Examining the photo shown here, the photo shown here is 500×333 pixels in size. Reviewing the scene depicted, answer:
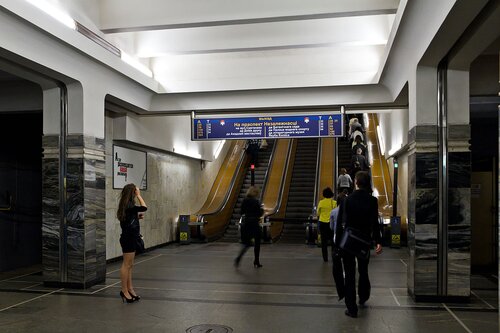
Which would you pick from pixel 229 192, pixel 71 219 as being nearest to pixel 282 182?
pixel 229 192

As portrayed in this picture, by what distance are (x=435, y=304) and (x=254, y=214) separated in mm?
3540

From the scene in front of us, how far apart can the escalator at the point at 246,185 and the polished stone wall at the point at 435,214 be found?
24.5ft

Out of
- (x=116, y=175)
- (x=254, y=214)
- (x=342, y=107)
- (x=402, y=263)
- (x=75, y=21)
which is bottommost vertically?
(x=402, y=263)

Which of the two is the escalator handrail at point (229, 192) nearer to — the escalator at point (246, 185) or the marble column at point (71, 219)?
the escalator at point (246, 185)

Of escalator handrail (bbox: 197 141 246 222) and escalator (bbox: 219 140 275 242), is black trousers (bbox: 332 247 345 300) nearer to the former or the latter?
escalator handrail (bbox: 197 141 246 222)

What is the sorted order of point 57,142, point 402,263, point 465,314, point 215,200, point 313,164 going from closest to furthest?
point 465,314
point 57,142
point 402,263
point 215,200
point 313,164

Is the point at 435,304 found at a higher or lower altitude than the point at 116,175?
lower

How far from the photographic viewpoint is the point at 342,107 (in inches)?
334

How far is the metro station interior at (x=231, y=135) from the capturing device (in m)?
5.14

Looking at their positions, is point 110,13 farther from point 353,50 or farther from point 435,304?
point 435,304

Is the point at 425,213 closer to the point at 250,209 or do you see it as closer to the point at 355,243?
the point at 355,243

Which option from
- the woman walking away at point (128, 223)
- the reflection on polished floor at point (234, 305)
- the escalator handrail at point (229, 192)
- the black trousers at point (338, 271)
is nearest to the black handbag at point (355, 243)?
the black trousers at point (338, 271)

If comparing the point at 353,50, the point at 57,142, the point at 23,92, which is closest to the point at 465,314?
the point at 353,50

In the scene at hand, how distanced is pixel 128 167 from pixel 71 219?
126 inches
